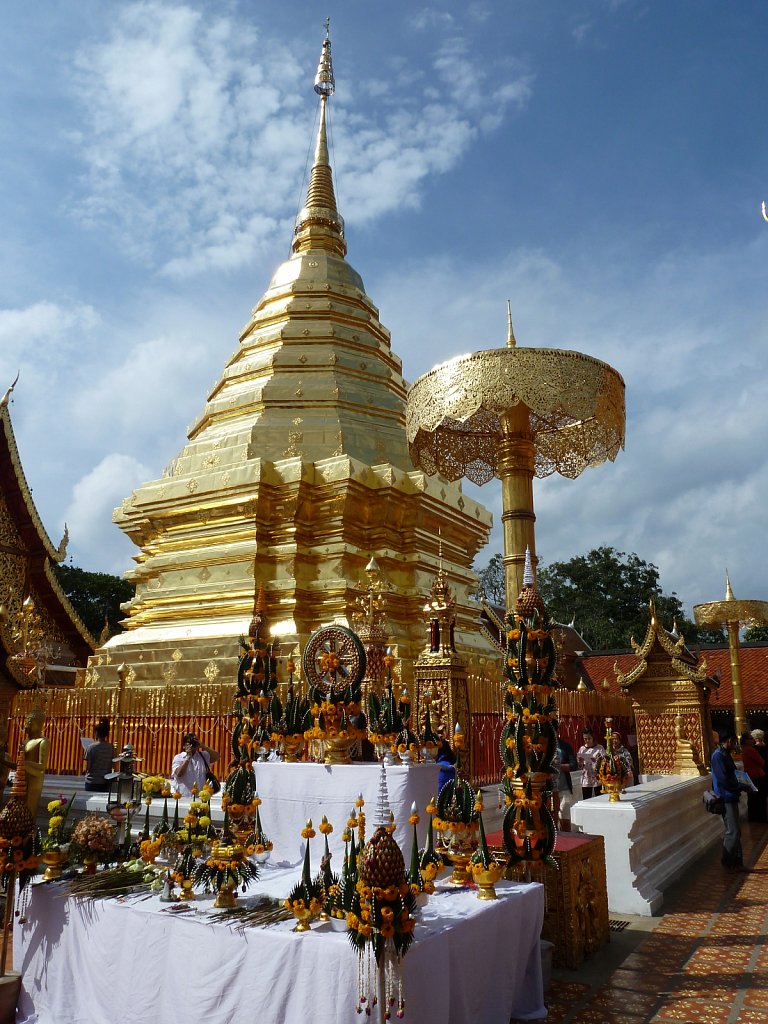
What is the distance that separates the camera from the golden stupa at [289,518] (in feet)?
44.6

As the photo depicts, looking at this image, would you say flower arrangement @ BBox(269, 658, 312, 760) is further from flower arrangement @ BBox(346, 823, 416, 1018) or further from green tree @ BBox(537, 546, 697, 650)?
green tree @ BBox(537, 546, 697, 650)

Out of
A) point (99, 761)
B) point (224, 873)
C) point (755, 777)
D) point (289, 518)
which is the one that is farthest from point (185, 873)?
point (755, 777)

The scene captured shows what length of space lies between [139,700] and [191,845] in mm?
7120

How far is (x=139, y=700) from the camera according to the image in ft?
36.9

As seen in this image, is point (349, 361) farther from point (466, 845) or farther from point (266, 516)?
point (466, 845)

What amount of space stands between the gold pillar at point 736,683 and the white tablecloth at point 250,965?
48.2 ft

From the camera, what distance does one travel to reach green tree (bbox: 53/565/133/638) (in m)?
36.5

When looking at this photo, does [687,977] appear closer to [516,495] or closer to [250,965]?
[250,965]

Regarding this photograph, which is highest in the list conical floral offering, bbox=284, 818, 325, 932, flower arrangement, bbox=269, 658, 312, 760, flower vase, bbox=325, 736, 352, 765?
flower arrangement, bbox=269, 658, 312, 760

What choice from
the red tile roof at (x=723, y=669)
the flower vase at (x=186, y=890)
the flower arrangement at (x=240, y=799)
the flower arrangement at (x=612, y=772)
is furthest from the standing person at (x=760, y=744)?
the flower vase at (x=186, y=890)

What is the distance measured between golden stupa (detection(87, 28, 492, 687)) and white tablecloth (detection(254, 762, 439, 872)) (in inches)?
272

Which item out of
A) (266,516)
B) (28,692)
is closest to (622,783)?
(266,516)

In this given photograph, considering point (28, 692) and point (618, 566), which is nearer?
point (28, 692)

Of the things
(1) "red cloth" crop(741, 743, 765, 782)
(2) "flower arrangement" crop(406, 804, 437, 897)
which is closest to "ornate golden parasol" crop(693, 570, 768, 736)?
(1) "red cloth" crop(741, 743, 765, 782)
